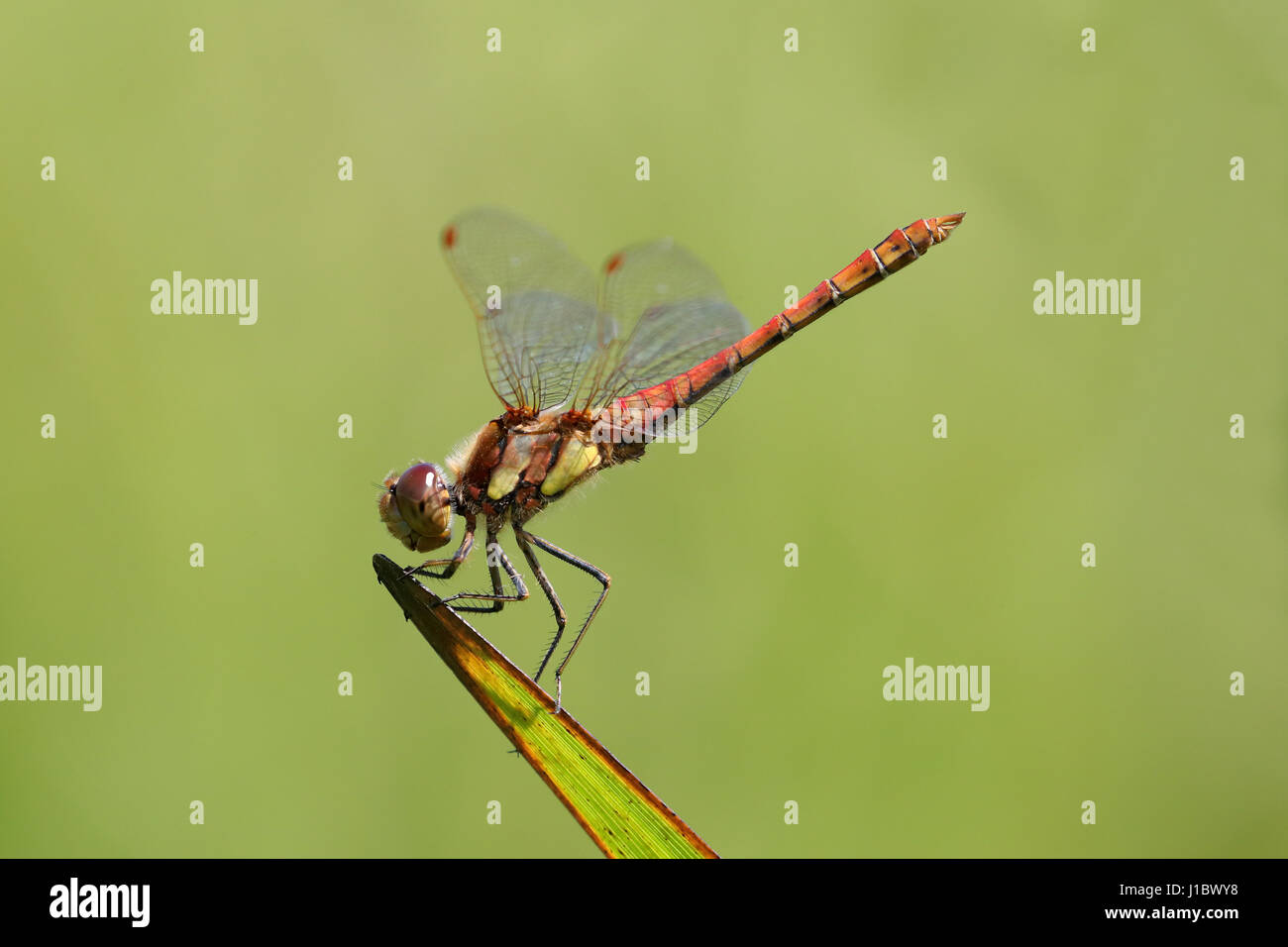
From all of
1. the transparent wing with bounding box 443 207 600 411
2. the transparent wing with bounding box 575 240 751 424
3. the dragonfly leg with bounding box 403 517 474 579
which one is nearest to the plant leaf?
the dragonfly leg with bounding box 403 517 474 579

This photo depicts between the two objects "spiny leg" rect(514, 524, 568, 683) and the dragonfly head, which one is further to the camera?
"spiny leg" rect(514, 524, 568, 683)

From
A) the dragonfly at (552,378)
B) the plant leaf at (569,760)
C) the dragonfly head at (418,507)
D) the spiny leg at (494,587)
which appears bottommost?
the plant leaf at (569,760)

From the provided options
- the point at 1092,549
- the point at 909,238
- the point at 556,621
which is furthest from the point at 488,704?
the point at 1092,549

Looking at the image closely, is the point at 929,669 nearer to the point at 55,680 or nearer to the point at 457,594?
the point at 457,594

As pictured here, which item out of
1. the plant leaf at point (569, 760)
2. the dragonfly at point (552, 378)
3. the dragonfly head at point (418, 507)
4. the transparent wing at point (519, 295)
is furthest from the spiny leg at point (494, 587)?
the plant leaf at point (569, 760)

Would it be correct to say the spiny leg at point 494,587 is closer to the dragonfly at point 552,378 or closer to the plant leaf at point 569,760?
the dragonfly at point 552,378

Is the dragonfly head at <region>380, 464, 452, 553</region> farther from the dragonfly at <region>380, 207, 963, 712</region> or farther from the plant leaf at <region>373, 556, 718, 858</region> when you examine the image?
the plant leaf at <region>373, 556, 718, 858</region>

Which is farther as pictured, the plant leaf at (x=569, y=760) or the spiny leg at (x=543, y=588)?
the spiny leg at (x=543, y=588)
